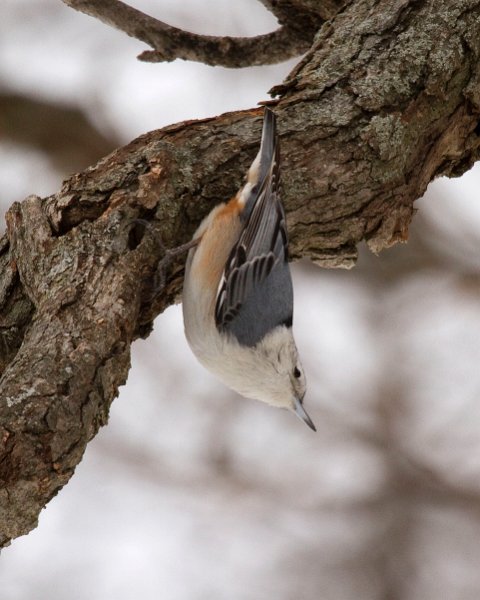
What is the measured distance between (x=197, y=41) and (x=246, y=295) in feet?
3.60

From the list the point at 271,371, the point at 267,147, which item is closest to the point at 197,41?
the point at 267,147

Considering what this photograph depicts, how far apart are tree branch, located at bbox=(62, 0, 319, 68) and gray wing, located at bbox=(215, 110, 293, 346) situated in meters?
0.90

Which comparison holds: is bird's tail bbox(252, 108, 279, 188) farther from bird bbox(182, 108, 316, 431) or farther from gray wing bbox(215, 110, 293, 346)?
gray wing bbox(215, 110, 293, 346)

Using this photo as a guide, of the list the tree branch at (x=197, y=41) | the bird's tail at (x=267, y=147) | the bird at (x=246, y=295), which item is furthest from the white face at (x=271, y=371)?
the tree branch at (x=197, y=41)

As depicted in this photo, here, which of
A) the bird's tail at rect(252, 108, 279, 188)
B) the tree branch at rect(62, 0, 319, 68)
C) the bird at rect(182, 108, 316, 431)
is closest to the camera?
the bird's tail at rect(252, 108, 279, 188)

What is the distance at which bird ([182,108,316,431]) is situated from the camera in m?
2.62

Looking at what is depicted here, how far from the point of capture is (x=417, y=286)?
4109mm

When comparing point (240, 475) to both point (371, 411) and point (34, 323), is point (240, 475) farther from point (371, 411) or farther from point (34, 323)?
point (34, 323)

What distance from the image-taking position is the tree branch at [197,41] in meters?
3.21

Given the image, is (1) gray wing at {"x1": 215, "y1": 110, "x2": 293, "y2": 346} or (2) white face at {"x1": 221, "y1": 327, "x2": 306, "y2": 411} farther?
(2) white face at {"x1": 221, "y1": 327, "x2": 306, "y2": 411}

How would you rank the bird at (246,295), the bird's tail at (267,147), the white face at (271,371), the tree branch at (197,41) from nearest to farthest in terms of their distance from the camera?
1. the bird's tail at (267,147)
2. the bird at (246,295)
3. the white face at (271,371)
4. the tree branch at (197,41)

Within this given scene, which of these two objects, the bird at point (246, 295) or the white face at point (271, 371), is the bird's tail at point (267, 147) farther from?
the white face at point (271, 371)

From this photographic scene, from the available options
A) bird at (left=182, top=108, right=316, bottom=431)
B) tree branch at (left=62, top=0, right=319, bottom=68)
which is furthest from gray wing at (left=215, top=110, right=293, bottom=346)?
tree branch at (left=62, top=0, right=319, bottom=68)

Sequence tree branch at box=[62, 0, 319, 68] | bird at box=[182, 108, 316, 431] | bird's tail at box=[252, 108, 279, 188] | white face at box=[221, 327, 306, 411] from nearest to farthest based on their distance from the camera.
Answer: bird's tail at box=[252, 108, 279, 188] < bird at box=[182, 108, 316, 431] < white face at box=[221, 327, 306, 411] < tree branch at box=[62, 0, 319, 68]
